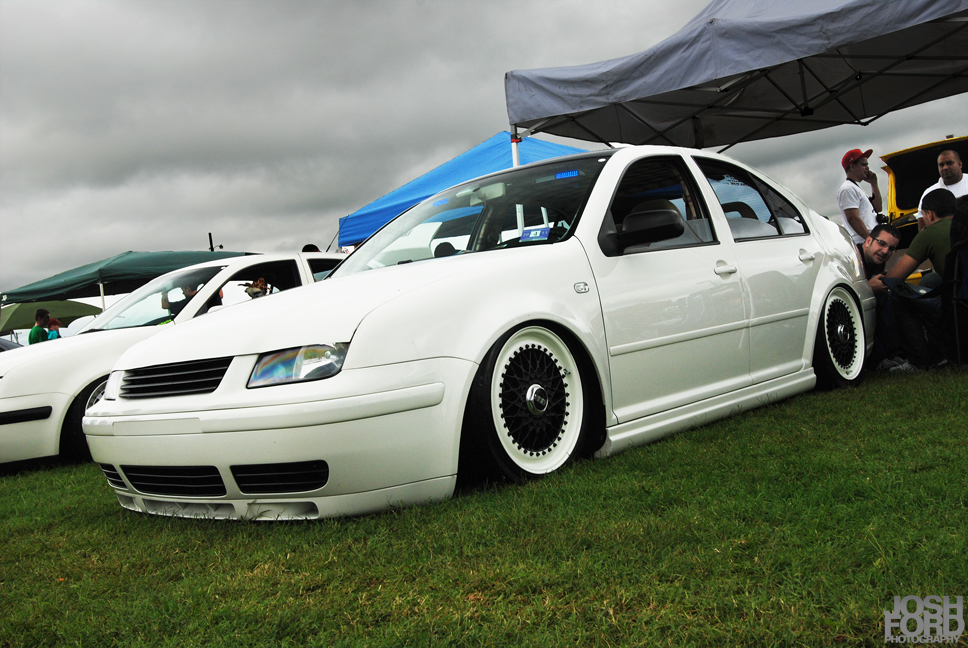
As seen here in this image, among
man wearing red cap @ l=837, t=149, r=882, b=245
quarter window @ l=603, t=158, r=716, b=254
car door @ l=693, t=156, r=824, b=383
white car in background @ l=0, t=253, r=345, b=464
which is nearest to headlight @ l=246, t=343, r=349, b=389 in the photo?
quarter window @ l=603, t=158, r=716, b=254

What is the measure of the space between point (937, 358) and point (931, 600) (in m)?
4.01

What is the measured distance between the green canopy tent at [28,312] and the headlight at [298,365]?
101 ft

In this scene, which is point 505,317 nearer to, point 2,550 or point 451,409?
point 451,409

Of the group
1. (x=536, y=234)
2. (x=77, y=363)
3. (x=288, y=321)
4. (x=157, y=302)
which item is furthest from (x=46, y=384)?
(x=536, y=234)

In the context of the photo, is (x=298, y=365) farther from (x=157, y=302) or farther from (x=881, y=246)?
Answer: (x=881, y=246)

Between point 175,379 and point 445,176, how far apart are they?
25.3 feet

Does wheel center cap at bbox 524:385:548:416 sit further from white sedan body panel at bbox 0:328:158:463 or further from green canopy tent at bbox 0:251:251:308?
green canopy tent at bbox 0:251:251:308

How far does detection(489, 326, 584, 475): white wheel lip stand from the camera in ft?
9.15

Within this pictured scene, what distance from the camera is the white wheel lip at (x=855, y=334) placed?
4527 millimetres

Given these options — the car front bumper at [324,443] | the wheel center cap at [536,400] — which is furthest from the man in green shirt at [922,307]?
the car front bumper at [324,443]

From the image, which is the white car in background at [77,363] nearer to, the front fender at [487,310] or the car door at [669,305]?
the front fender at [487,310]

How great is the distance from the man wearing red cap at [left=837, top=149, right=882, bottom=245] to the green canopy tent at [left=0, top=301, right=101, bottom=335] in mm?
29095

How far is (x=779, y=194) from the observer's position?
15.4 feet

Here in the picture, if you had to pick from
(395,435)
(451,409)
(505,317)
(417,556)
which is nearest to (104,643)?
(417,556)
